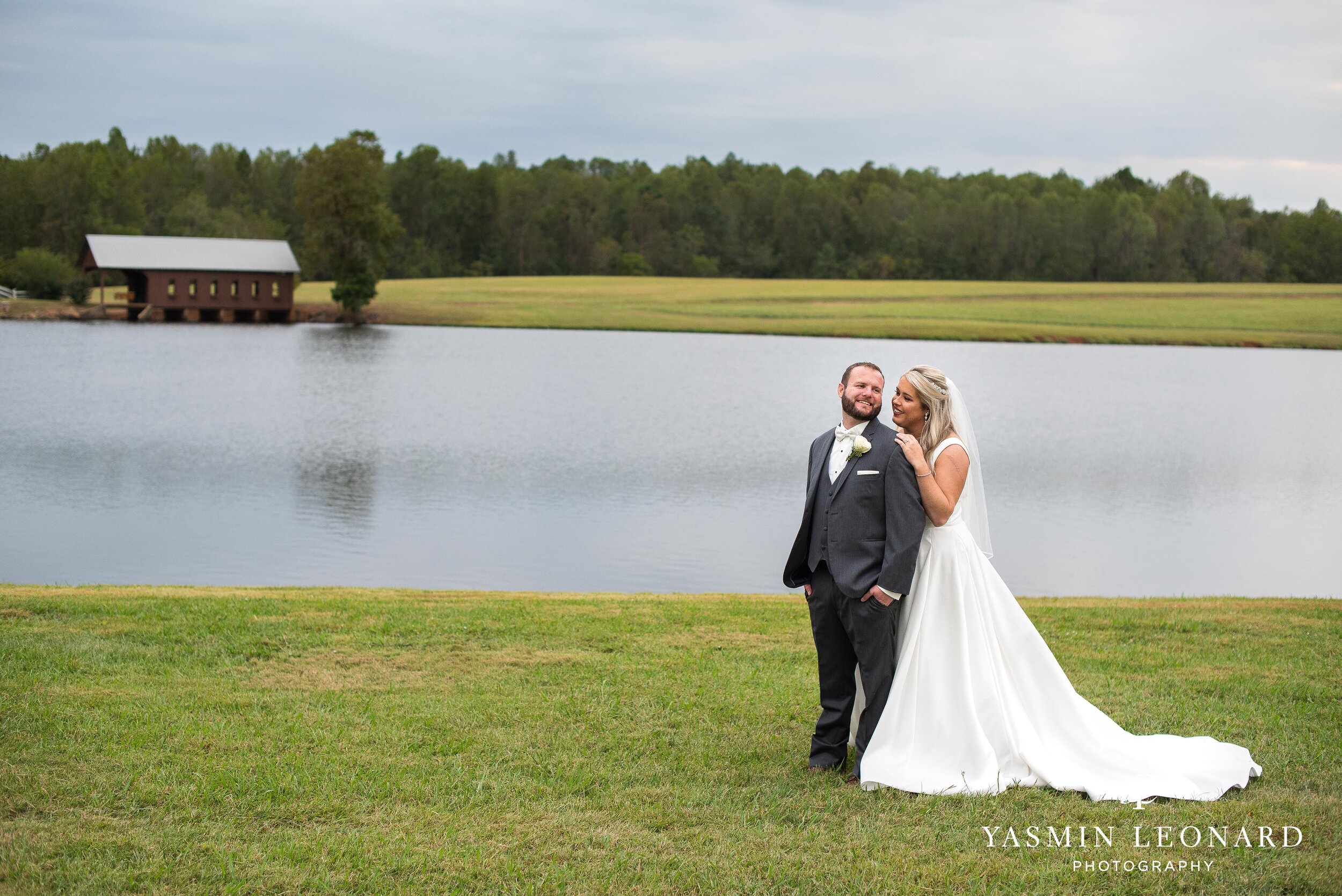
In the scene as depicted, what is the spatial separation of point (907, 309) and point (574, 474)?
56.2 m

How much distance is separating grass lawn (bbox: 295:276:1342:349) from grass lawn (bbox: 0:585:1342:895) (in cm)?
5758

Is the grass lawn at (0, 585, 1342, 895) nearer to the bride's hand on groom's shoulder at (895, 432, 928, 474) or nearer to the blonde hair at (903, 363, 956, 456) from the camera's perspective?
the bride's hand on groom's shoulder at (895, 432, 928, 474)

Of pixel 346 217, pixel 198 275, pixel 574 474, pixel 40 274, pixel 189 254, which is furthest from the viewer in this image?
pixel 40 274

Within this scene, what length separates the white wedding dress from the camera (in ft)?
18.9

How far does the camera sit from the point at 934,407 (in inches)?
233

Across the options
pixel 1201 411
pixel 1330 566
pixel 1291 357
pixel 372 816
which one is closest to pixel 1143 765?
pixel 372 816

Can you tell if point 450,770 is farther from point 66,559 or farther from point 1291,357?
point 1291,357

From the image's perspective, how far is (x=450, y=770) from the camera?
5.86 m

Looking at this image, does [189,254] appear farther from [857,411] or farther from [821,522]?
[857,411]

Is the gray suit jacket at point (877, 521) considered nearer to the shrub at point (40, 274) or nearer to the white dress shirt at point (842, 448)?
the white dress shirt at point (842, 448)

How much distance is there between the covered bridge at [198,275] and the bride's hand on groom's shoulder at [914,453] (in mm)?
71658

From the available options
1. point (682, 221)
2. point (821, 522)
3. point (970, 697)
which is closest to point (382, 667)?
point (821, 522)

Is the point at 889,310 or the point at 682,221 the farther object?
the point at 682,221

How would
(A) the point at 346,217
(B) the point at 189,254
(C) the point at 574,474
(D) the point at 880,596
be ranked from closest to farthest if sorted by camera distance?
(D) the point at 880,596 → (C) the point at 574,474 → (A) the point at 346,217 → (B) the point at 189,254
